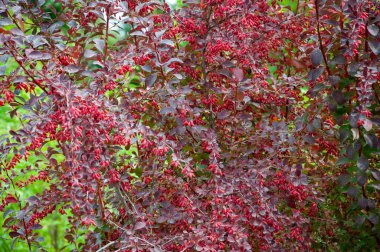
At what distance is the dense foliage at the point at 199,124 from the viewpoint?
80.9 inches

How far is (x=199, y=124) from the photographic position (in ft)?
8.20

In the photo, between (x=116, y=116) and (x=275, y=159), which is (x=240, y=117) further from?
(x=116, y=116)

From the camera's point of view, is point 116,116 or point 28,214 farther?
point 28,214

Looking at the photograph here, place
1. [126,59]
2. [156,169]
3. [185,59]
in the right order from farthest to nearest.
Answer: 1. [185,59]
2. [156,169]
3. [126,59]

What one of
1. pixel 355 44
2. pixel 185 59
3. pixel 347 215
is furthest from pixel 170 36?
pixel 347 215

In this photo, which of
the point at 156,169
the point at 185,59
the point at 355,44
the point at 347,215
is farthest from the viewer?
the point at 347,215

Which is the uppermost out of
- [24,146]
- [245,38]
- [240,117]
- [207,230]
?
[245,38]

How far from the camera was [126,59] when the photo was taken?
2127 millimetres

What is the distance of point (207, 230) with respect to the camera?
2.22 metres

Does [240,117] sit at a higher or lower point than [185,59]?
lower

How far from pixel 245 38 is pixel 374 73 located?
574 mm

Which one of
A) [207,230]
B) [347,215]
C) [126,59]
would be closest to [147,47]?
[126,59]

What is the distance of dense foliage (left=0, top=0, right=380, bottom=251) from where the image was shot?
2055 mm

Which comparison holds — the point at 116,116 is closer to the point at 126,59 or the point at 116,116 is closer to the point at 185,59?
the point at 126,59
